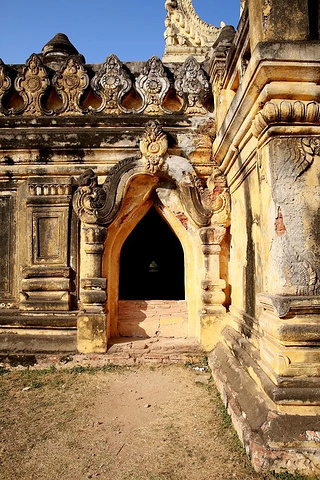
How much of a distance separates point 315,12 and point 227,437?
386 centimetres

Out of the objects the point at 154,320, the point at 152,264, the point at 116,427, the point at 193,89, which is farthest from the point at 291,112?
the point at 152,264

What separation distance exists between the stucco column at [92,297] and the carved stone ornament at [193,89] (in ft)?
8.16

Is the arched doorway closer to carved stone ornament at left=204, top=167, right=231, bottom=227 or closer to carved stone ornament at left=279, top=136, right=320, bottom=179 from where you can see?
carved stone ornament at left=204, top=167, right=231, bottom=227

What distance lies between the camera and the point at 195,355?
18.4 feet

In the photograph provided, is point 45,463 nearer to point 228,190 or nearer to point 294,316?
point 294,316

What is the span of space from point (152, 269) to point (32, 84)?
692 centimetres

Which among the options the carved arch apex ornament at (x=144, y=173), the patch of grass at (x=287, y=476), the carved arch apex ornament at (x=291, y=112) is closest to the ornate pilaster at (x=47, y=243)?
the carved arch apex ornament at (x=144, y=173)

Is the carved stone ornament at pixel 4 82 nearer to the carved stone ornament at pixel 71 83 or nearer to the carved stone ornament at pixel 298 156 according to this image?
the carved stone ornament at pixel 71 83

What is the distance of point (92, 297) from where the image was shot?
5672 mm

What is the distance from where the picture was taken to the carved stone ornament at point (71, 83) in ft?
20.7

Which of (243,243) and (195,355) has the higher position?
(243,243)

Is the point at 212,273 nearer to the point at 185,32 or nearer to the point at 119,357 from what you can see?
the point at 119,357

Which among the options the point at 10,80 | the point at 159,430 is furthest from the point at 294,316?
the point at 10,80

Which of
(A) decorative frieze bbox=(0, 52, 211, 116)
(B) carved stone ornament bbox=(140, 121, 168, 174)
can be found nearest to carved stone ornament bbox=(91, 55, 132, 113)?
(A) decorative frieze bbox=(0, 52, 211, 116)
